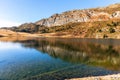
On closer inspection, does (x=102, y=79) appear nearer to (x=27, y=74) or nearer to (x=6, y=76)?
(x=27, y=74)

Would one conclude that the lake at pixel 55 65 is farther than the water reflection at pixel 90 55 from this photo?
No

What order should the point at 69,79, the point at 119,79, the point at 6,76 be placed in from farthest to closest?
the point at 6,76 → the point at 69,79 → the point at 119,79

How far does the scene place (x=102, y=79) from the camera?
126 feet

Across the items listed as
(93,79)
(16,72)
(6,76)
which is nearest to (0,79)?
(6,76)

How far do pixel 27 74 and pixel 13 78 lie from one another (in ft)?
16.8

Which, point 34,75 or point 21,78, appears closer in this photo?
point 21,78

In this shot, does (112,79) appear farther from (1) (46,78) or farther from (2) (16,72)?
(2) (16,72)

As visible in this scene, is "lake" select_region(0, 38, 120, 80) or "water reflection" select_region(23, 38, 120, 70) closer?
"lake" select_region(0, 38, 120, 80)

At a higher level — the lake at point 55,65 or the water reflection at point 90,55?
the lake at point 55,65

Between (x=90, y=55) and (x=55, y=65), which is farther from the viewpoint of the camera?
(x=90, y=55)

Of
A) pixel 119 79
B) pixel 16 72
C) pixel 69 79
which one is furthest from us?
pixel 16 72

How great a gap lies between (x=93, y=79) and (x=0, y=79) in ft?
73.5

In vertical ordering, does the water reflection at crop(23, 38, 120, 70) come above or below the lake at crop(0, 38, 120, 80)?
below

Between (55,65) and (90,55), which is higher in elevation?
(55,65)
